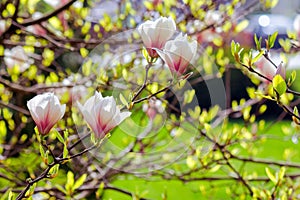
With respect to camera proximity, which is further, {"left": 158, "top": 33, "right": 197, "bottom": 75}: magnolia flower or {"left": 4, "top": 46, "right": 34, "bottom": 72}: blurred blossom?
{"left": 4, "top": 46, "right": 34, "bottom": 72}: blurred blossom

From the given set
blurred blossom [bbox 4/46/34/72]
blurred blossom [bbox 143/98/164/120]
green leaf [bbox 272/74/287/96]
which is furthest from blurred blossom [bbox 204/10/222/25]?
green leaf [bbox 272/74/287/96]

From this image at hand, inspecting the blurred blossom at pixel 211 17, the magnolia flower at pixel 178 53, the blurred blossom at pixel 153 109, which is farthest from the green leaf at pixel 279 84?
the blurred blossom at pixel 211 17

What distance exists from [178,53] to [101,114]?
4.5 inches

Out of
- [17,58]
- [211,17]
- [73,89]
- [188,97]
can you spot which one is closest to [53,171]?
[188,97]

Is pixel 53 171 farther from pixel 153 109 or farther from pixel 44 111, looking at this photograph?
pixel 153 109

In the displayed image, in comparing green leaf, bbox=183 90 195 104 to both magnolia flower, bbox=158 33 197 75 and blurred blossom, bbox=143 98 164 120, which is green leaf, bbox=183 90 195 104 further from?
magnolia flower, bbox=158 33 197 75

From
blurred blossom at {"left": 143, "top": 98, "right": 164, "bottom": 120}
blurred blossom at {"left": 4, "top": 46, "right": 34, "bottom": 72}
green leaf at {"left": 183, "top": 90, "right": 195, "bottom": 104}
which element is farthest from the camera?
blurred blossom at {"left": 4, "top": 46, "right": 34, "bottom": 72}

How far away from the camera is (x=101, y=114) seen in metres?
0.63

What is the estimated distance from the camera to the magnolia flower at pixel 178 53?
636 mm

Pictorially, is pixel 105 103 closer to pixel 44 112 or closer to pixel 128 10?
pixel 44 112

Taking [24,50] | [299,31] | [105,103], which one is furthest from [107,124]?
[24,50]

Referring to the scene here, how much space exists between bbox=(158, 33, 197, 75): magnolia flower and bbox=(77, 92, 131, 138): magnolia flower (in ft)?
Result: 0.27

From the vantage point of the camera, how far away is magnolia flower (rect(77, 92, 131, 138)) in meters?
0.63

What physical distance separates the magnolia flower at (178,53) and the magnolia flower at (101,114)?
8 centimetres
